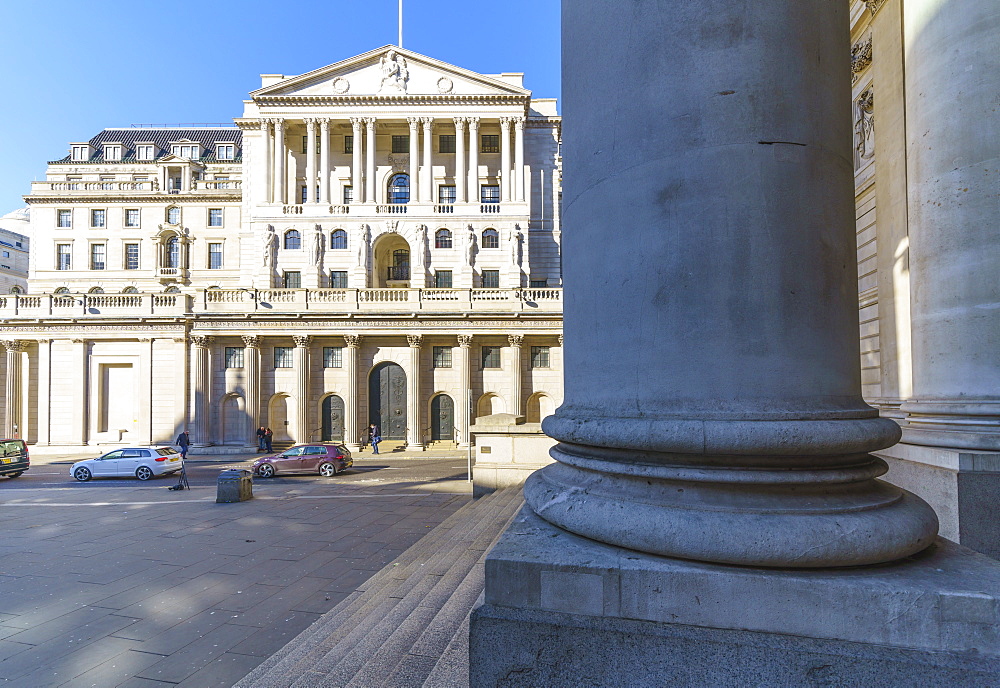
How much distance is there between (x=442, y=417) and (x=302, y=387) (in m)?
8.98

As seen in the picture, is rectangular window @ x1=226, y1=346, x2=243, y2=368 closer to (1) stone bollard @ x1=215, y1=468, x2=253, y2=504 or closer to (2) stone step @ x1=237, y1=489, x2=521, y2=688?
(1) stone bollard @ x1=215, y1=468, x2=253, y2=504

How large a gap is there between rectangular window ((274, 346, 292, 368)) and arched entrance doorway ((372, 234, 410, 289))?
874 centimetres

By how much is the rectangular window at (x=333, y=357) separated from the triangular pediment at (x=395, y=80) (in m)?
19.8

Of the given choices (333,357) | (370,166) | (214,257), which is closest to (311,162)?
(370,166)

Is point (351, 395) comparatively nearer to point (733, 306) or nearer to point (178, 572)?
point (178, 572)

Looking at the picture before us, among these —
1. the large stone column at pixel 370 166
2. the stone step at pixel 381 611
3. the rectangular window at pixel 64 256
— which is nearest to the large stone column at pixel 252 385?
the large stone column at pixel 370 166

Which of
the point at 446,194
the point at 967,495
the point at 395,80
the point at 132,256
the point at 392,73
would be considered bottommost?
the point at 967,495

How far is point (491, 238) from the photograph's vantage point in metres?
37.6

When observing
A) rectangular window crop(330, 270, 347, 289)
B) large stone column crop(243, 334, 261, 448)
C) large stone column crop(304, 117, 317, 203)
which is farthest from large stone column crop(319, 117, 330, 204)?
large stone column crop(243, 334, 261, 448)

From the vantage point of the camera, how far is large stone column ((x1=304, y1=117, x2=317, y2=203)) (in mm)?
37344

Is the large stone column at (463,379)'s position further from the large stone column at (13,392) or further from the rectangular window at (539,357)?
the large stone column at (13,392)

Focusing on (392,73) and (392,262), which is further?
(392,262)

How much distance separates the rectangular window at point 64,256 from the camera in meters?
47.5

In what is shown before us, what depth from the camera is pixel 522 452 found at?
42.8 feet
